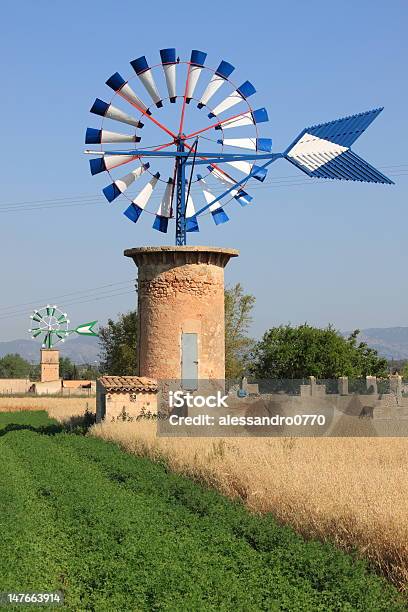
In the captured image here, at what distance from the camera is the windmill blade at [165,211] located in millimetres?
31609

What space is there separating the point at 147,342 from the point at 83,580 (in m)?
19.5

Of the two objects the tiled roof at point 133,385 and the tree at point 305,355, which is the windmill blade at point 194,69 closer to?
the tiled roof at point 133,385

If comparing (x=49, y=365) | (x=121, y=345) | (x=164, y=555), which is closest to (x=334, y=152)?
(x=164, y=555)

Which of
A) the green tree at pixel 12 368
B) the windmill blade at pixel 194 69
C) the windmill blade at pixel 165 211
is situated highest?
the windmill blade at pixel 194 69

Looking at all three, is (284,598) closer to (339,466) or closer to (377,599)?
(377,599)

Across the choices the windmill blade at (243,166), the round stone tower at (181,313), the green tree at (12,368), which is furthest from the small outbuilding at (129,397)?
the green tree at (12,368)

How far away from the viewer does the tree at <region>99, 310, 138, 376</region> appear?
195ft

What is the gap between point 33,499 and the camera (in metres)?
17.9

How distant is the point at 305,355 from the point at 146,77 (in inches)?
1662

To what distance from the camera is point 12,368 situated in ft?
570

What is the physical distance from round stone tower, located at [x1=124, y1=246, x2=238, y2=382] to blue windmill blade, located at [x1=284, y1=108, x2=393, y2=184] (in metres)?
4.25

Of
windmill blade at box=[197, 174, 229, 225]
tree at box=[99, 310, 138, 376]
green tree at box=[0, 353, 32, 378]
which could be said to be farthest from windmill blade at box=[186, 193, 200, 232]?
green tree at box=[0, 353, 32, 378]

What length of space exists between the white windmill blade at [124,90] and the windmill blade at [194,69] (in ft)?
5.25

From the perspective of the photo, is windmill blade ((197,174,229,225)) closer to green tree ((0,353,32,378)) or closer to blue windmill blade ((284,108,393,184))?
blue windmill blade ((284,108,393,184))
